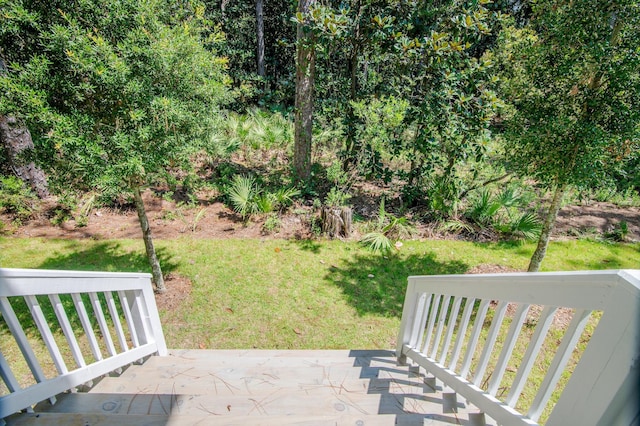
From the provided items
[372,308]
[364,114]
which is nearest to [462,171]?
[364,114]

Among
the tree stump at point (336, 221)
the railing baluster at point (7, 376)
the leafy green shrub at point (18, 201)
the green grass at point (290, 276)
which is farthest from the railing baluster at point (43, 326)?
the leafy green shrub at point (18, 201)

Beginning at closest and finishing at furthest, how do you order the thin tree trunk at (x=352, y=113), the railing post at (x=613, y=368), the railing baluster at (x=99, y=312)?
the railing post at (x=613, y=368), the railing baluster at (x=99, y=312), the thin tree trunk at (x=352, y=113)

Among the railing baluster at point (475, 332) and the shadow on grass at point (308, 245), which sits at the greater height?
the railing baluster at point (475, 332)

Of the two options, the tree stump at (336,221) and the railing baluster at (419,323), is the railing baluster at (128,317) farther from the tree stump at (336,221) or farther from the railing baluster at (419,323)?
the tree stump at (336,221)

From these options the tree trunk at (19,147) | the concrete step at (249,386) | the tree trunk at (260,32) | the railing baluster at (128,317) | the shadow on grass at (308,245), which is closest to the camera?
the concrete step at (249,386)

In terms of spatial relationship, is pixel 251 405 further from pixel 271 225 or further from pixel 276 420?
pixel 271 225

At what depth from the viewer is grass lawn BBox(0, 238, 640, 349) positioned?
395cm

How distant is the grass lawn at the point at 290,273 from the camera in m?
3.95

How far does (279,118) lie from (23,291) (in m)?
9.62

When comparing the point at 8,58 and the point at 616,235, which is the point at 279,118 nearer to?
the point at 8,58

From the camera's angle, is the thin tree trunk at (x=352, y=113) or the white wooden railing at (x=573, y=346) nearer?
the white wooden railing at (x=573, y=346)

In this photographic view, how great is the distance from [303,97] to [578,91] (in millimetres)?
4636

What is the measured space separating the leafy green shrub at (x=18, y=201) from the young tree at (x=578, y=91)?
8390 millimetres

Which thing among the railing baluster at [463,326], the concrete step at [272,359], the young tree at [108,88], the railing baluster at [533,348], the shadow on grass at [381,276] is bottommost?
the shadow on grass at [381,276]
